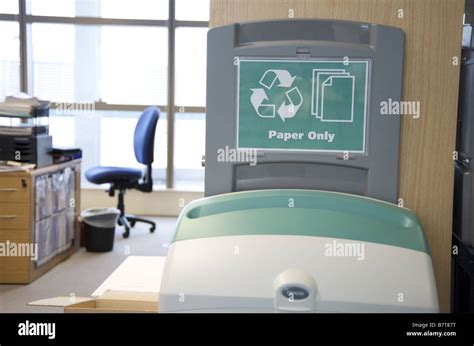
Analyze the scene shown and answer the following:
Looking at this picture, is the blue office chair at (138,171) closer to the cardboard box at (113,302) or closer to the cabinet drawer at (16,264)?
the cabinet drawer at (16,264)

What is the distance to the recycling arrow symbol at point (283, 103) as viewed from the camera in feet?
2.74

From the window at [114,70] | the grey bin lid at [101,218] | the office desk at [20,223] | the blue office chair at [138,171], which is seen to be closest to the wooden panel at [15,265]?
the office desk at [20,223]

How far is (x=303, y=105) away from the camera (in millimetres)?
840

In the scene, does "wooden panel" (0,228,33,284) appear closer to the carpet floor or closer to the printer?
the carpet floor

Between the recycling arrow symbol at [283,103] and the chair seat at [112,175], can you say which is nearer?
the recycling arrow symbol at [283,103]

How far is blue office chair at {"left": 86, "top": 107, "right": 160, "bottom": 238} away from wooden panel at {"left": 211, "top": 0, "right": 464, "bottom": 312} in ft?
11.5

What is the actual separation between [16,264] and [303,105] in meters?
2.83

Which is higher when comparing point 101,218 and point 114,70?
point 114,70

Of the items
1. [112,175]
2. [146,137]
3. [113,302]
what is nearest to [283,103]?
[113,302]

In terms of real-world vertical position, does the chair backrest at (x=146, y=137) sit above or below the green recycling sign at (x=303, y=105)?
below

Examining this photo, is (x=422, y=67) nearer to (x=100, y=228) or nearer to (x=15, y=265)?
(x=15, y=265)
